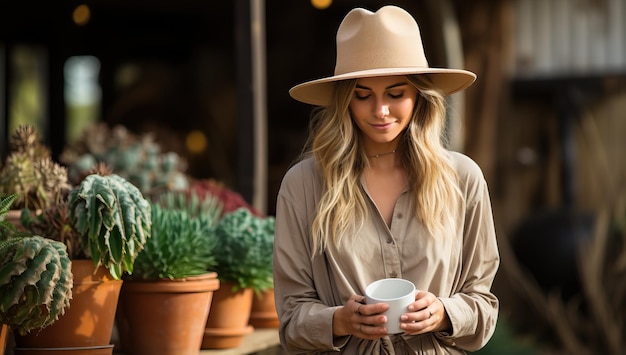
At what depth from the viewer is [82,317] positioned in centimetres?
270

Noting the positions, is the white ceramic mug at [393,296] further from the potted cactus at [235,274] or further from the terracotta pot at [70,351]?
the potted cactus at [235,274]

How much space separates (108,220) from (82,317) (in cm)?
27

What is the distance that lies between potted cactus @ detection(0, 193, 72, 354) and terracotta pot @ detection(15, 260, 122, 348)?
0.22 metres

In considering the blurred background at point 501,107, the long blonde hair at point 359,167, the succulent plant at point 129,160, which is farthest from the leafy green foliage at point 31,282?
the blurred background at point 501,107

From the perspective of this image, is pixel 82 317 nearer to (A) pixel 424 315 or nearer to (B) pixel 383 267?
(B) pixel 383 267

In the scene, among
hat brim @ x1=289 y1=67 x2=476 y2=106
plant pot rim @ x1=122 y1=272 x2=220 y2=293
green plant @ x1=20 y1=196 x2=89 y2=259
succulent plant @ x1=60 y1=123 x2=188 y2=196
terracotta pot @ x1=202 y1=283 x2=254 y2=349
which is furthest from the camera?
succulent plant @ x1=60 y1=123 x2=188 y2=196

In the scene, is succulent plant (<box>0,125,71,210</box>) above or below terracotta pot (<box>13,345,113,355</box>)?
above

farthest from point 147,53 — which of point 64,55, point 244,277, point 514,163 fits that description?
point 244,277

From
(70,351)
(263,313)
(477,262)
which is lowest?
(263,313)

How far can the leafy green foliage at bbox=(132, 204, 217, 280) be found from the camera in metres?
2.91

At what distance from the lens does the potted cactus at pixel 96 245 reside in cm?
262

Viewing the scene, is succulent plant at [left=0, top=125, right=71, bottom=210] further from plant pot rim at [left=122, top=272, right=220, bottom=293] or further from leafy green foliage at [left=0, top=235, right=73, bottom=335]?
leafy green foliage at [left=0, top=235, right=73, bottom=335]

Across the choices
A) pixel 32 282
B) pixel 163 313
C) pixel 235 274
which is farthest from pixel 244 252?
pixel 32 282

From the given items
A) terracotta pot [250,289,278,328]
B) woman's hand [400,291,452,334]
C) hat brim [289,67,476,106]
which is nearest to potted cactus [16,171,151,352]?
hat brim [289,67,476,106]
